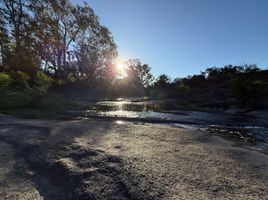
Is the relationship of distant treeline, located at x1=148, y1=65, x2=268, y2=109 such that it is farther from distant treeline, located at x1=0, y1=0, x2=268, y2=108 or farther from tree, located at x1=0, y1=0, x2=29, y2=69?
tree, located at x1=0, y1=0, x2=29, y2=69

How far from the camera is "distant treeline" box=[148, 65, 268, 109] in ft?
54.4

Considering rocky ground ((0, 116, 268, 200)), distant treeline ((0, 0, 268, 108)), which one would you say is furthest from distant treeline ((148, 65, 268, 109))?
rocky ground ((0, 116, 268, 200))

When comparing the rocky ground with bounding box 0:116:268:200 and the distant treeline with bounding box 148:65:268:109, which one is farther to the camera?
the distant treeline with bounding box 148:65:268:109

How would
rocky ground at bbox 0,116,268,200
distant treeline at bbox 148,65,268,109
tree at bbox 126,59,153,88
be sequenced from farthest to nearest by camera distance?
tree at bbox 126,59,153,88
distant treeline at bbox 148,65,268,109
rocky ground at bbox 0,116,268,200

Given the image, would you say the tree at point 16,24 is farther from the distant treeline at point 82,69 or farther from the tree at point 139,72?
the tree at point 139,72

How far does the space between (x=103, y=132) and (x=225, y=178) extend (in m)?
3.45

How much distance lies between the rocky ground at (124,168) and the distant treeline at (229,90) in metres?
12.7

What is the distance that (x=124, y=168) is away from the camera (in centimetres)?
338

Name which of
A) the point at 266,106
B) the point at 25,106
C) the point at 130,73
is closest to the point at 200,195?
the point at 25,106

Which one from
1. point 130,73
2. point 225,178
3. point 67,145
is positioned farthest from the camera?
point 130,73

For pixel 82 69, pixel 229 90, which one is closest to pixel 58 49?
pixel 82 69

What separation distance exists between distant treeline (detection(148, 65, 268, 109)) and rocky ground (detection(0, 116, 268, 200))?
41.6 feet

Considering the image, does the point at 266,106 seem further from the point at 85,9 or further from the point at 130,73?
the point at 130,73

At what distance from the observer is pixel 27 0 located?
23766mm
